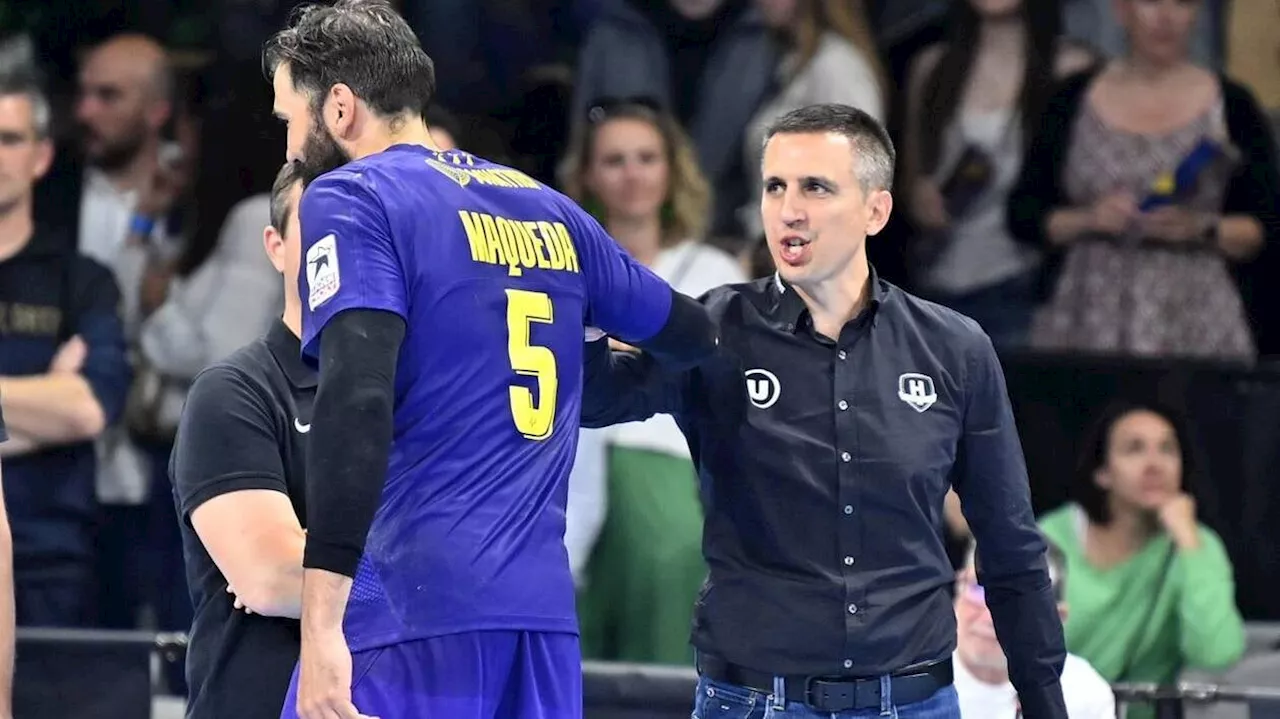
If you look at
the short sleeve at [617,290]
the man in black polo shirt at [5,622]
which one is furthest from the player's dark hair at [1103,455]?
the man in black polo shirt at [5,622]

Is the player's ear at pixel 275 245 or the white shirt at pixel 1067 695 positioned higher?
the player's ear at pixel 275 245

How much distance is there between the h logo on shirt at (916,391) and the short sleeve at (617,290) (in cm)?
57

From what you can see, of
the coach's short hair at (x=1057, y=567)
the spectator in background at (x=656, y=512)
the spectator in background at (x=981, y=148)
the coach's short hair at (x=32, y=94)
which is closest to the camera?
the coach's short hair at (x=1057, y=567)

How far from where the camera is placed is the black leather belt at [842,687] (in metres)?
3.79

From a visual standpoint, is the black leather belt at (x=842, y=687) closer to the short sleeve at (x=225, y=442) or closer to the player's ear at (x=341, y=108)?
the short sleeve at (x=225, y=442)

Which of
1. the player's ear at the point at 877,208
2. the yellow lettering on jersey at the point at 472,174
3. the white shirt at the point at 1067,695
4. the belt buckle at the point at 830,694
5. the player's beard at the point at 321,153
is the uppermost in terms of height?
the player's ear at the point at 877,208

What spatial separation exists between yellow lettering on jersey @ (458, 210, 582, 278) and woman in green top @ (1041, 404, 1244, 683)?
3180 mm

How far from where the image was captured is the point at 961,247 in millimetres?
6969

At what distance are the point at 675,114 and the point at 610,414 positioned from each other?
10.8ft

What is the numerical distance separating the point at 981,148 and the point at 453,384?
13.7 ft

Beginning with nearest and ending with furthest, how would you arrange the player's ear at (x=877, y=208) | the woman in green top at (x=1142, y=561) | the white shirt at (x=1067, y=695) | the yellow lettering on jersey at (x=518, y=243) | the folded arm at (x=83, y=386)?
the yellow lettering on jersey at (x=518, y=243), the player's ear at (x=877, y=208), the white shirt at (x=1067, y=695), the woman in green top at (x=1142, y=561), the folded arm at (x=83, y=386)

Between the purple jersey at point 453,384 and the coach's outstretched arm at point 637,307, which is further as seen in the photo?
the coach's outstretched arm at point 637,307

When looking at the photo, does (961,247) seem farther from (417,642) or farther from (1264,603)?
(417,642)

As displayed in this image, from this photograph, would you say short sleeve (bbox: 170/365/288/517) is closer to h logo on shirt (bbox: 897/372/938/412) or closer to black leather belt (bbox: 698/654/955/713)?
black leather belt (bbox: 698/654/955/713)
